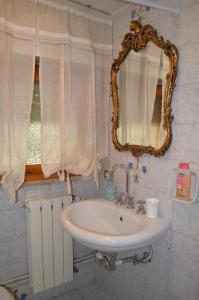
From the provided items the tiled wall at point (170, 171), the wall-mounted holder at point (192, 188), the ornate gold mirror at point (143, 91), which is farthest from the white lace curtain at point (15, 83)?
the wall-mounted holder at point (192, 188)

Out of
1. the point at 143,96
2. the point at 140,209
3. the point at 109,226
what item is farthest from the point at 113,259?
the point at 143,96

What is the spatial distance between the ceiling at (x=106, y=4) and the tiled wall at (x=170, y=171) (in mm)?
315

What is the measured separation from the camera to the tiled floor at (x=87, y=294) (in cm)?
202

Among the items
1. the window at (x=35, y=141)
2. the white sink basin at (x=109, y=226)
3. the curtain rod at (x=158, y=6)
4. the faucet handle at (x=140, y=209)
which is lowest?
the white sink basin at (x=109, y=226)

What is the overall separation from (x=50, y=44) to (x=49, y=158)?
0.80 metres

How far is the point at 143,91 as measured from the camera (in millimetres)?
1627

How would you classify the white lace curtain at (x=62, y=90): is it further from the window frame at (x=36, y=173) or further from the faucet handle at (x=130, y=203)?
the faucet handle at (x=130, y=203)

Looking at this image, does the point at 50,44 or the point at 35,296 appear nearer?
the point at 50,44

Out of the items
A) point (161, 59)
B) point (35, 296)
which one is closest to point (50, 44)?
point (161, 59)

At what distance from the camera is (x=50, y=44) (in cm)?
164

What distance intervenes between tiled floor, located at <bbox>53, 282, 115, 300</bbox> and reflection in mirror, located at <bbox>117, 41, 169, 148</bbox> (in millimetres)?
1352

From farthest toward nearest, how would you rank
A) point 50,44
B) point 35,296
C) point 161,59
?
point 35,296, point 50,44, point 161,59

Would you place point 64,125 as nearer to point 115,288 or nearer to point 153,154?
point 153,154

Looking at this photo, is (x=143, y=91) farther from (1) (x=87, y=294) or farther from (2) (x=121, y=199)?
(1) (x=87, y=294)
